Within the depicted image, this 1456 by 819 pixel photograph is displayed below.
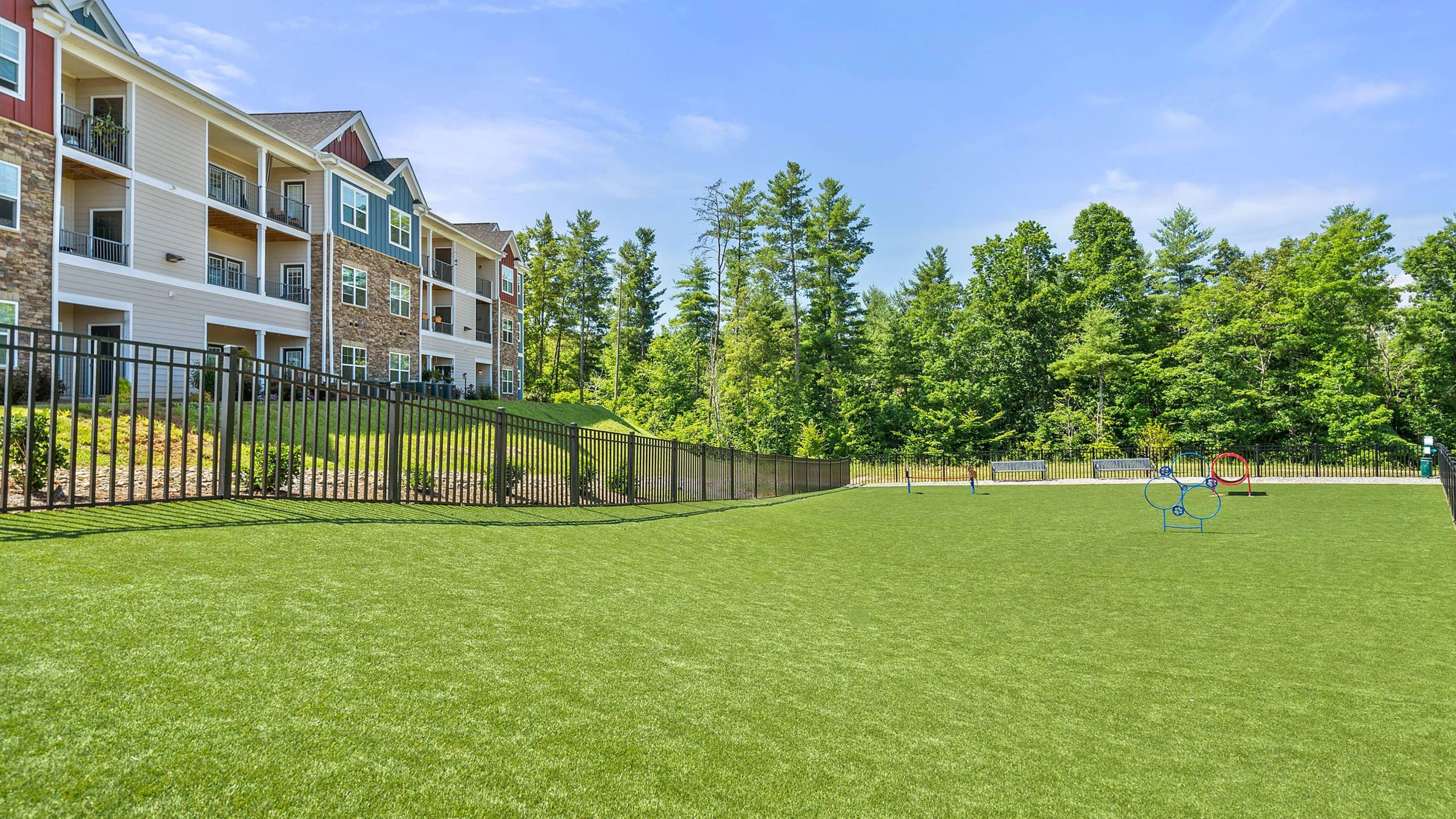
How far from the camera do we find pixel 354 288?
2731 cm

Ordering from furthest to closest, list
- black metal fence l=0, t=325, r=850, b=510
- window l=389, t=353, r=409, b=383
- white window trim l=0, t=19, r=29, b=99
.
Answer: window l=389, t=353, r=409, b=383 < white window trim l=0, t=19, r=29, b=99 < black metal fence l=0, t=325, r=850, b=510

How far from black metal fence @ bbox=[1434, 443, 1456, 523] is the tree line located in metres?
19.3

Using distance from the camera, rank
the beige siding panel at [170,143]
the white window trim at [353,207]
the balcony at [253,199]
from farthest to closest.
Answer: the white window trim at [353,207] → the balcony at [253,199] → the beige siding panel at [170,143]

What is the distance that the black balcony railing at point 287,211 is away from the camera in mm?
24578

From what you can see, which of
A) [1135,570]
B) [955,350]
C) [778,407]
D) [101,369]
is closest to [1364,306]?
[955,350]

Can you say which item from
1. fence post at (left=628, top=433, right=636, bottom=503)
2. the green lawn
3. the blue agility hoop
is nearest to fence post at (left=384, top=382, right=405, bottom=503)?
the green lawn

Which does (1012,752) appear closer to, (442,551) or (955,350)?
(442,551)

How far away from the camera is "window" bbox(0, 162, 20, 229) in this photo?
16.0m

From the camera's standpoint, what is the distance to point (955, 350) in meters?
47.0

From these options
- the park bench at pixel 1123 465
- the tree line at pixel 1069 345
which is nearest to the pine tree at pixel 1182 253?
the tree line at pixel 1069 345

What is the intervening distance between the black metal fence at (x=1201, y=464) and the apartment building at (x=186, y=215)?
899 inches

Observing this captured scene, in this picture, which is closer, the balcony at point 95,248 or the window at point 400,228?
the balcony at point 95,248

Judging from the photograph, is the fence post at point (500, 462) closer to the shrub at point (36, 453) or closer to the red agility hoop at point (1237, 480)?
the shrub at point (36, 453)

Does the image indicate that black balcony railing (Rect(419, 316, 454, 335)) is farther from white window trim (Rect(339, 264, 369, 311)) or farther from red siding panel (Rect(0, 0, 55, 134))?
red siding panel (Rect(0, 0, 55, 134))
